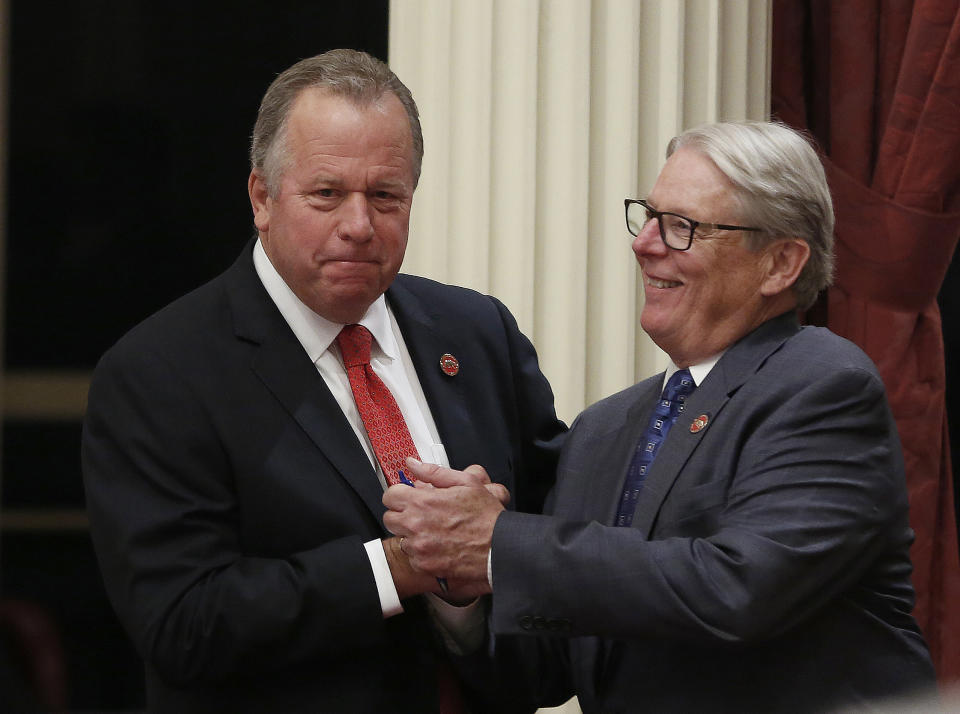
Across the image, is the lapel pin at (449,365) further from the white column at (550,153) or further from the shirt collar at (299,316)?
the white column at (550,153)

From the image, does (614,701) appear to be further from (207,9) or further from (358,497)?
(207,9)

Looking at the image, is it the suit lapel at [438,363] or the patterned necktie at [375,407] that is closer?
the patterned necktie at [375,407]

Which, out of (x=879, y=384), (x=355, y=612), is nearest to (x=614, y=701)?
(x=355, y=612)

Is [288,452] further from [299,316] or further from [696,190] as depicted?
[696,190]

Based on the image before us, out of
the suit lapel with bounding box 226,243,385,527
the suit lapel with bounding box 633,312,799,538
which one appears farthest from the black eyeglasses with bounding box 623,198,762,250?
the suit lapel with bounding box 226,243,385,527

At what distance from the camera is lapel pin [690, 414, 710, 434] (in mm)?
1792

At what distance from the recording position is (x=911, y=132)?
3096 mm

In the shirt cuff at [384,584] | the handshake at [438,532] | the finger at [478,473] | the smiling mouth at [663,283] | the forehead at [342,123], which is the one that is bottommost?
the shirt cuff at [384,584]

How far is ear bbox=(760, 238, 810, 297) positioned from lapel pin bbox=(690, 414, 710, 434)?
0.71ft

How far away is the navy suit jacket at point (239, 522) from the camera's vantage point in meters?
1.72

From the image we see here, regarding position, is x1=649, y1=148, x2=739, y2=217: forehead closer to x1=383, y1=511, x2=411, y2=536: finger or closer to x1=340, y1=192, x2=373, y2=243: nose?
x1=340, y1=192, x2=373, y2=243: nose

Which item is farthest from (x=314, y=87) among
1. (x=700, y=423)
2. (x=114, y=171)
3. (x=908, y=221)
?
(x=114, y=171)

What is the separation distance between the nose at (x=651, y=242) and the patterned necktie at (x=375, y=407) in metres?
0.44

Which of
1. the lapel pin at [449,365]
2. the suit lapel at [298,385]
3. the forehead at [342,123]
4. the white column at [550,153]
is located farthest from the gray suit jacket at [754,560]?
the white column at [550,153]
